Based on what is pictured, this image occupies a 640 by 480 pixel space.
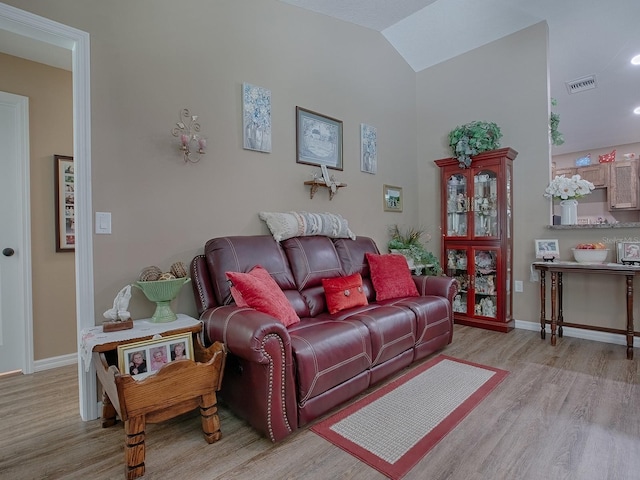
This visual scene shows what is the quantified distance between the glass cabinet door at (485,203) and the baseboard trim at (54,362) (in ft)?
13.4

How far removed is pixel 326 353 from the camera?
181 cm

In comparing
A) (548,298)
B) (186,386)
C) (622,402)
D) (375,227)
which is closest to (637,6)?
(548,298)

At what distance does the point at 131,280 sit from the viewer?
6.91 feet

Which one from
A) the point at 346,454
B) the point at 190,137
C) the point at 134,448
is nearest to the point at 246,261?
the point at 190,137

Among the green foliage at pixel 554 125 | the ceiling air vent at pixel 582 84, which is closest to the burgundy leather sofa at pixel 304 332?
the green foliage at pixel 554 125

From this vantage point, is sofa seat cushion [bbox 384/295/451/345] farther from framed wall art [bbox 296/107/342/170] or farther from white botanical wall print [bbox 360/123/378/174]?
white botanical wall print [bbox 360/123/378/174]

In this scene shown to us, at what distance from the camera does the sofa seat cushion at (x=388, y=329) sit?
2.16 metres

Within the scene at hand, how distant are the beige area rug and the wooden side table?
1.99ft

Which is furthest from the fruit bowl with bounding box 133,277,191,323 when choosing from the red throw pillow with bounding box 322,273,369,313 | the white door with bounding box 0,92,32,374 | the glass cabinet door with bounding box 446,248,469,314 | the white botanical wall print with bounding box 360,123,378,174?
the glass cabinet door with bounding box 446,248,469,314

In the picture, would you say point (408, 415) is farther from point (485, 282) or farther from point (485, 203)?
point (485, 203)

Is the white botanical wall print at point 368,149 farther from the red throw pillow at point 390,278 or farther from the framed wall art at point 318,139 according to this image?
the red throw pillow at point 390,278

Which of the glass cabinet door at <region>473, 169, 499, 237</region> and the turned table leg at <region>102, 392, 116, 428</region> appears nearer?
the turned table leg at <region>102, 392, 116, 428</region>

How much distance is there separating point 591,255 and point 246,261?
10.1ft

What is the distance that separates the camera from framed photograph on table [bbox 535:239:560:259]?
3339 mm
